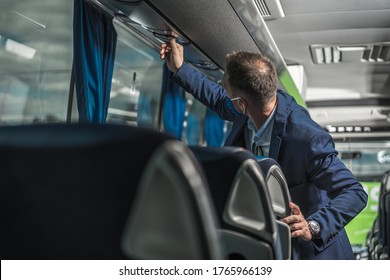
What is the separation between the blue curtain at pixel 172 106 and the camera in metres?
6.20

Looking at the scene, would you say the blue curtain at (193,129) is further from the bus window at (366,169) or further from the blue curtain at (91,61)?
the bus window at (366,169)

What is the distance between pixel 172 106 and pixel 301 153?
14.5 feet

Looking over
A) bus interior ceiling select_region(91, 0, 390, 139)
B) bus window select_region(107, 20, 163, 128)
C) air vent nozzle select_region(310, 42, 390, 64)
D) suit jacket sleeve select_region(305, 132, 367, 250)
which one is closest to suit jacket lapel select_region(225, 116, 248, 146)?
suit jacket sleeve select_region(305, 132, 367, 250)

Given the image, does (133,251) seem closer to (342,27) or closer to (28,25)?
(28,25)

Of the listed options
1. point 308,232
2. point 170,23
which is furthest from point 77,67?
point 308,232

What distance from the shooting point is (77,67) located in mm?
3975

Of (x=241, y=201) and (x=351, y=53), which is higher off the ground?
(x=351, y=53)

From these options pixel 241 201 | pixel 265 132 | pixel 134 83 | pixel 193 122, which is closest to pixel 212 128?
pixel 193 122

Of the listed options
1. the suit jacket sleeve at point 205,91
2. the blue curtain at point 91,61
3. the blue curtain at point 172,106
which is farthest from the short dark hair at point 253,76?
the blue curtain at point 172,106

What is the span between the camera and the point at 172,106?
6.39m

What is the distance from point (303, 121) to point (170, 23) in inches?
85.4

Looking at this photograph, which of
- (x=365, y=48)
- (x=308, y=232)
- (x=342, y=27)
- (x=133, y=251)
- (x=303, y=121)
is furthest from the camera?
(x=365, y=48)

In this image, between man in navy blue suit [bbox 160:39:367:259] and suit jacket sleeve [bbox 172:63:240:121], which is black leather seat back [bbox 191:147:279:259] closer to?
man in navy blue suit [bbox 160:39:367:259]

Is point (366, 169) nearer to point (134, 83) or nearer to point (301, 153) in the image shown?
point (134, 83)
